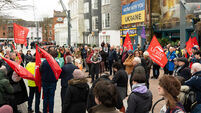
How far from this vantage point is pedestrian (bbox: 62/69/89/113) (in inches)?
206

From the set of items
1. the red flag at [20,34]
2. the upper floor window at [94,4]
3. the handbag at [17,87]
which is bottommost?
the handbag at [17,87]

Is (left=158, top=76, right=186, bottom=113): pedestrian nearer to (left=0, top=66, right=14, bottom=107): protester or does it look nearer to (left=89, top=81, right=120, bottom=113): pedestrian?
(left=89, top=81, right=120, bottom=113): pedestrian

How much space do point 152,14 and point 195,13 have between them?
328 inches

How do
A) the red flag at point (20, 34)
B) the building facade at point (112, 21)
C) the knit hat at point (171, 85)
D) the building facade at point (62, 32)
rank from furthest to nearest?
the building facade at point (62, 32), the building facade at point (112, 21), the red flag at point (20, 34), the knit hat at point (171, 85)

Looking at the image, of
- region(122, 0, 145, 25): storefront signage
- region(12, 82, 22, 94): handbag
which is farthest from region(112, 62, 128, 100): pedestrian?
region(122, 0, 145, 25): storefront signage

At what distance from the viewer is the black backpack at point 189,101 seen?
474 cm

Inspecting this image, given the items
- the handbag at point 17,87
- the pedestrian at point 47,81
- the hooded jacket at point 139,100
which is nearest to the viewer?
the hooded jacket at point 139,100

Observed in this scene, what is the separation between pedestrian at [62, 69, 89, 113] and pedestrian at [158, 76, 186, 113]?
85.2 inches

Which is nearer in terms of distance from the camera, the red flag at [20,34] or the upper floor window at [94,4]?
the red flag at [20,34]

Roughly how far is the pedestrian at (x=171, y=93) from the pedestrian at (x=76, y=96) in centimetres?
216

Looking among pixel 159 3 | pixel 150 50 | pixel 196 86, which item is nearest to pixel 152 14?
pixel 159 3

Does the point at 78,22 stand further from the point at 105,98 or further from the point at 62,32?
the point at 105,98

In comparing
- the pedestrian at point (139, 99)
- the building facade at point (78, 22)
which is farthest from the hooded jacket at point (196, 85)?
the building facade at point (78, 22)

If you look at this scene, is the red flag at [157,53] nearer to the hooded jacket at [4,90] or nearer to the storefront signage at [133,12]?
the hooded jacket at [4,90]
